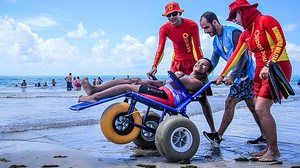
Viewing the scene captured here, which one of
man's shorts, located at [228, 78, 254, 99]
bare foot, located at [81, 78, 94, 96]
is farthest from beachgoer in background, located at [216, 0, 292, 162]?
bare foot, located at [81, 78, 94, 96]

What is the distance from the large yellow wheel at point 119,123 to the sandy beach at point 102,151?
291 mm

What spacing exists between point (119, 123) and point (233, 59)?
1850 mm

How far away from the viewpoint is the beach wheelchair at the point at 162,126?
16.2ft

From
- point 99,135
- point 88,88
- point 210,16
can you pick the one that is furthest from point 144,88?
point 99,135

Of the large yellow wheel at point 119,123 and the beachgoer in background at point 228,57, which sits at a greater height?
the beachgoer in background at point 228,57

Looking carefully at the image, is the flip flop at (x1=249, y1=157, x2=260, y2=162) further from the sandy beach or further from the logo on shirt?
the logo on shirt

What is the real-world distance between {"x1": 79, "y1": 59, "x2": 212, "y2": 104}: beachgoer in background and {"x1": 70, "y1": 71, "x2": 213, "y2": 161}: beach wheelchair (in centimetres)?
7

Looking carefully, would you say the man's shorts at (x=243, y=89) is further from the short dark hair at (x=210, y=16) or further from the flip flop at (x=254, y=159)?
the flip flop at (x=254, y=159)

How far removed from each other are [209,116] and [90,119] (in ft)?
14.3

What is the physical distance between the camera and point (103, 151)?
19.3 ft

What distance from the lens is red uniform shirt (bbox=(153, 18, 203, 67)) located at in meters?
6.62

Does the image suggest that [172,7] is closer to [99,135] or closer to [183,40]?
[183,40]

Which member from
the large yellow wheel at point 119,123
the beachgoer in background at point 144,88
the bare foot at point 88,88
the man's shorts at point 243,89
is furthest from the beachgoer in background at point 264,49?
the bare foot at point 88,88

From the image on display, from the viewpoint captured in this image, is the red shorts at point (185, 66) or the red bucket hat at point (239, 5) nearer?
the red bucket hat at point (239, 5)
